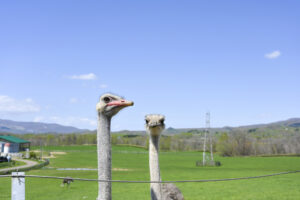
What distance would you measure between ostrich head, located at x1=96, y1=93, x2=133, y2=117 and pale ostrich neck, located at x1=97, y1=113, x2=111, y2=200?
8 centimetres

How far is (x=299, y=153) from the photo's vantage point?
73500mm

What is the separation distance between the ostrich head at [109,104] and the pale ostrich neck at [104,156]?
79 mm

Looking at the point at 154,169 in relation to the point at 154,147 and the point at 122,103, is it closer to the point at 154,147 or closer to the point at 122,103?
the point at 154,147

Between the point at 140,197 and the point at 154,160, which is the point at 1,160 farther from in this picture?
the point at 154,160

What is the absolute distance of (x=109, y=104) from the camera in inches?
201

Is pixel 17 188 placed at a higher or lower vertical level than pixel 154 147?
lower

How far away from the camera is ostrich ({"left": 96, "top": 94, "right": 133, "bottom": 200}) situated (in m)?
4.86

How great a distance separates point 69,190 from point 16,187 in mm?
16222

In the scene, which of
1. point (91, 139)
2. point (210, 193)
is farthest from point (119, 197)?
point (91, 139)

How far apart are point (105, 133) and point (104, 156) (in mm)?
335

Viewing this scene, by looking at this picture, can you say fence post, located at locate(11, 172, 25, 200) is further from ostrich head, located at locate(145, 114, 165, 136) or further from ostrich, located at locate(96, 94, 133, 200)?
ostrich head, located at locate(145, 114, 165, 136)

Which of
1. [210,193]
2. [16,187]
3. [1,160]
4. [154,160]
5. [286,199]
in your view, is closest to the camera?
[16,187]

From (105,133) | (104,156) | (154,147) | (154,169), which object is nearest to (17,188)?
(104,156)

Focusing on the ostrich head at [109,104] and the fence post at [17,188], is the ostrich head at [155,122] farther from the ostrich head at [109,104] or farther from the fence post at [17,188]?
the fence post at [17,188]
